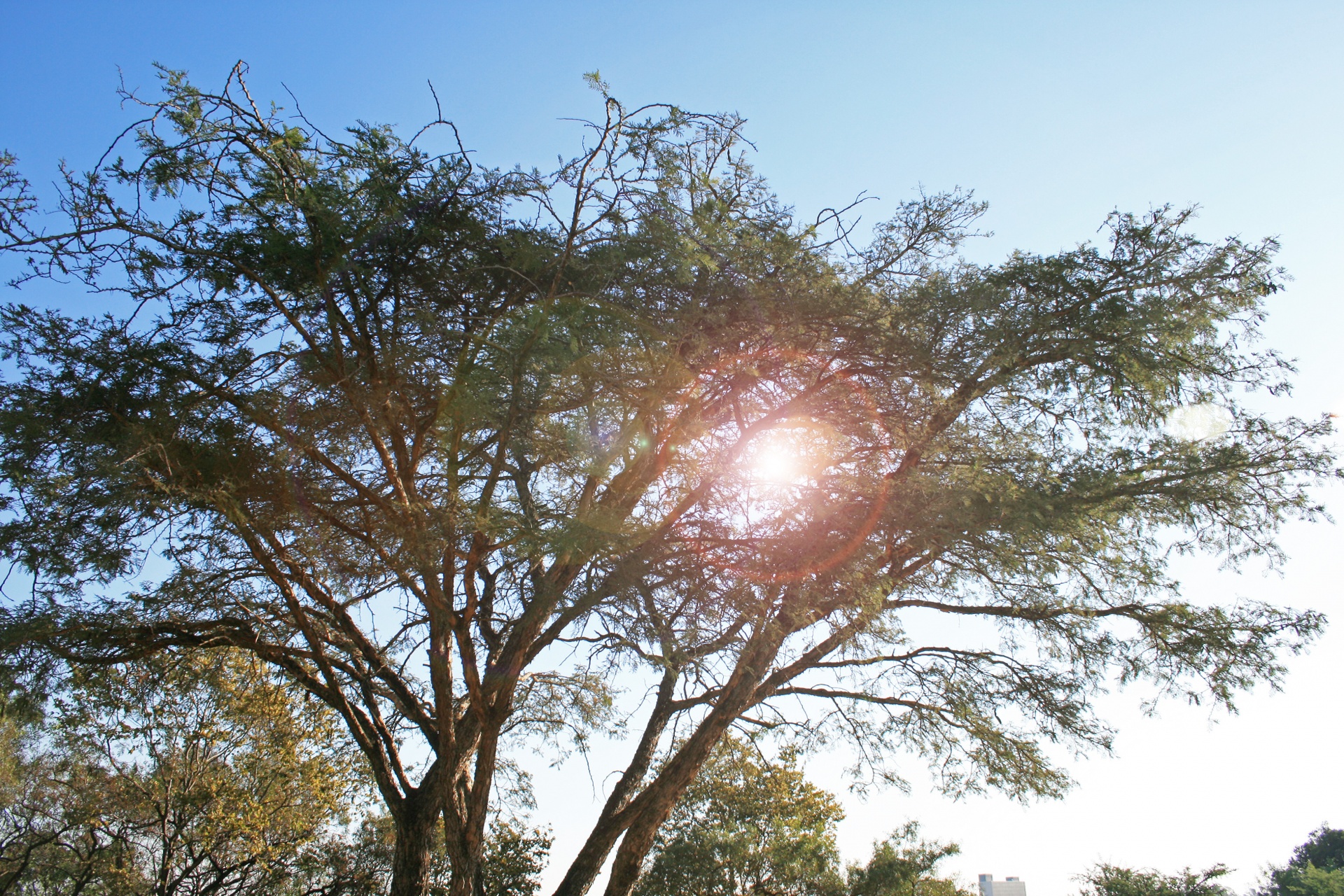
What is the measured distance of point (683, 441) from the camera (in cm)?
718

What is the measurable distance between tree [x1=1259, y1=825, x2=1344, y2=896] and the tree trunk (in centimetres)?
2802

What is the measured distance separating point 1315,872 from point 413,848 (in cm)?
3045

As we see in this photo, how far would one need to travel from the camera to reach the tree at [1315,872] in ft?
80.0

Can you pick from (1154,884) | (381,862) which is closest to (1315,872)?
(1154,884)

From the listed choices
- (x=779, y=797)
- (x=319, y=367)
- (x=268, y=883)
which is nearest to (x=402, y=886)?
(x=319, y=367)

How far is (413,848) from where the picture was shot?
24.4 ft

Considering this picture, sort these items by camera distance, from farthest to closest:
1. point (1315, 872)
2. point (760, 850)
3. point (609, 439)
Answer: point (1315, 872), point (760, 850), point (609, 439)

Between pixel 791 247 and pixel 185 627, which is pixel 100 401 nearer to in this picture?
pixel 185 627

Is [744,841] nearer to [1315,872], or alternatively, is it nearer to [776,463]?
[776,463]

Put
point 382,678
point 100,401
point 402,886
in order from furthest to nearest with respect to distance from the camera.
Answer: point 382,678 < point 402,886 < point 100,401

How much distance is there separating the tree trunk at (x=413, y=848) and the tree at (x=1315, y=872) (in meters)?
28.0

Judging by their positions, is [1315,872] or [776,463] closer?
[776,463]

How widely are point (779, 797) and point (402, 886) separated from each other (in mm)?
9468

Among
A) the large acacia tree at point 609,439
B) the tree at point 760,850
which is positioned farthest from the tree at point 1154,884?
the large acacia tree at point 609,439
